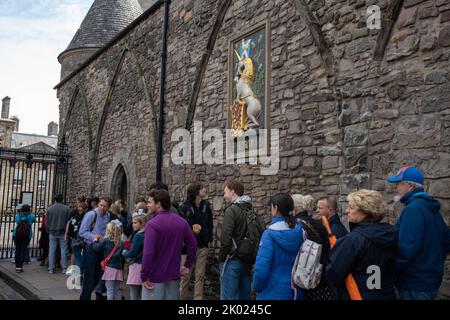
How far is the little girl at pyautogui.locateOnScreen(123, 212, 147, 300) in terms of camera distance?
425 centimetres

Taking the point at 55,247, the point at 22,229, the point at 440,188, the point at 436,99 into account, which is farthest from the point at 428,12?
the point at 22,229

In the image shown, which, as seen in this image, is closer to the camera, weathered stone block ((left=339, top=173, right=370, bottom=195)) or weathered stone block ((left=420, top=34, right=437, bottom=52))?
weathered stone block ((left=420, top=34, right=437, bottom=52))

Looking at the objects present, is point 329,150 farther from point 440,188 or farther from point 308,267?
point 308,267

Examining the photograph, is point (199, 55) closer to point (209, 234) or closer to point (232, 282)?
point (209, 234)

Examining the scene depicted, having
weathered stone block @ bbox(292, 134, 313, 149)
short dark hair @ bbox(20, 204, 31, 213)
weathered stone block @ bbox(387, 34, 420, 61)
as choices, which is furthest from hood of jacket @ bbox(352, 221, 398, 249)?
short dark hair @ bbox(20, 204, 31, 213)

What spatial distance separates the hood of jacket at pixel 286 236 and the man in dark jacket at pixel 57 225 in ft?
20.2

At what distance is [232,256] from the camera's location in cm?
418

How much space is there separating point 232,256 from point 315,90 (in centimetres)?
251

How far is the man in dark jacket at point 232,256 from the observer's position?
4.16 metres

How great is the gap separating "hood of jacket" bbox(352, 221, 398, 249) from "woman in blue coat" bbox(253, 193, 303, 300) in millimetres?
592

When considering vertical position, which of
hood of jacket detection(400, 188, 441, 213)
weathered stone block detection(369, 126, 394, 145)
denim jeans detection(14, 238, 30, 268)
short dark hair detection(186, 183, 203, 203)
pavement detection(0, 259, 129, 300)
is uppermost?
weathered stone block detection(369, 126, 394, 145)

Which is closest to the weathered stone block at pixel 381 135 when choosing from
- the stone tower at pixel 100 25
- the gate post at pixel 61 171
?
Answer: the gate post at pixel 61 171

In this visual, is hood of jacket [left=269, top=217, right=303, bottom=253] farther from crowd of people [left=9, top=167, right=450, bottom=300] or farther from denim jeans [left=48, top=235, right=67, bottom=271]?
denim jeans [left=48, top=235, right=67, bottom=271]

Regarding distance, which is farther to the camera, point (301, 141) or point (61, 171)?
point (61, 171)
